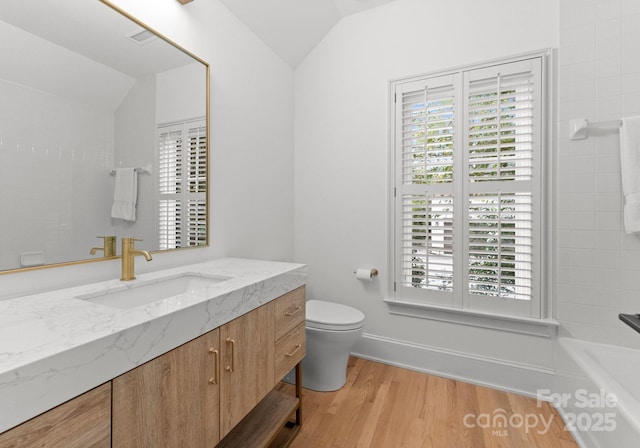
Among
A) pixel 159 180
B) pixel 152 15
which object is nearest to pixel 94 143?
pixel 159 180

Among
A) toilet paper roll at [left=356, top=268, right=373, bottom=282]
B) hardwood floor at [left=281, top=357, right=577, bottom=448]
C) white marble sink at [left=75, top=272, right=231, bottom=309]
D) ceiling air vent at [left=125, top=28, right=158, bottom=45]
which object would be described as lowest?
hardwood floor at [left=281, top=357, right=577, bottom=448]

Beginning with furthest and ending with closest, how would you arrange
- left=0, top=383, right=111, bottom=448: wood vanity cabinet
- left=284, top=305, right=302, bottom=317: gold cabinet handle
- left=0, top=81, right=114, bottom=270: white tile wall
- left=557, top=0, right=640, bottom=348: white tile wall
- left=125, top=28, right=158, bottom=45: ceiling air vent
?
left=557, top=0, right=640, bottom=348: white tile wall → left=284, top=305, right=302, bottom=317: gold cabinet handle → left=125, top=28, right=158, bottom=45: ceiling air vent → left=0, top=81, right=114, bottom=270: white tile wall → left=0, top=383, right=111, bottom=448: wood vanity cabinet

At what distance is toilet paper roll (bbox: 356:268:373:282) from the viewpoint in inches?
89.5

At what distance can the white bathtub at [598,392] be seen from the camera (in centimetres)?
119

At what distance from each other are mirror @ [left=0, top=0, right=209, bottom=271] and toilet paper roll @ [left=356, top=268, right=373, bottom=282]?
4.07ft

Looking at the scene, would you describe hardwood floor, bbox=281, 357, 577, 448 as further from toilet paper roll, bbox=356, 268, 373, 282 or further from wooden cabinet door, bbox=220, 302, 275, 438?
toilet paper roll, bbox=356, 268, 373, 282

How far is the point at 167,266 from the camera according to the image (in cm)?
148

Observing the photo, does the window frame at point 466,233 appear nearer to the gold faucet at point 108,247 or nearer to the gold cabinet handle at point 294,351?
the gold cabinet handle at point 294,351

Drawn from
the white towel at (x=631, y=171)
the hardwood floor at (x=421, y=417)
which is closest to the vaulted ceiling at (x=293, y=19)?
the white towel at (x=631, y=171)

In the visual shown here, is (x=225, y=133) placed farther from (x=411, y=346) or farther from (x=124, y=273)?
(x=411, y=346)

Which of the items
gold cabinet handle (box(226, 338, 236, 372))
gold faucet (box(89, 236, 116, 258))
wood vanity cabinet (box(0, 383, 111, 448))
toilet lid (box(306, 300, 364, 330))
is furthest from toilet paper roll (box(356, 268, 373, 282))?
wood vanity cabinet (box(0, 383, 111, 448))

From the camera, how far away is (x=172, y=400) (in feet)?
2.74

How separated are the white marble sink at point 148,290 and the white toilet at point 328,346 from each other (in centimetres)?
79

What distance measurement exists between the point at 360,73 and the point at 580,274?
203cm
